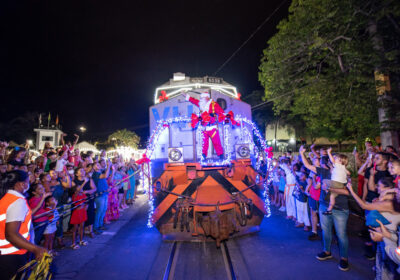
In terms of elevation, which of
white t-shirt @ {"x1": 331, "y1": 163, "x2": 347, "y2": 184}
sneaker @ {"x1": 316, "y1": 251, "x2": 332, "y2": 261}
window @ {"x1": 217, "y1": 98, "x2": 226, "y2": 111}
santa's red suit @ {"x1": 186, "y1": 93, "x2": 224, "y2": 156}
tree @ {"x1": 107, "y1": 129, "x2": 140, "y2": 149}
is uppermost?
tree @ {"x1": 107, "y1": 129, "x2": 140, "y2": 149}

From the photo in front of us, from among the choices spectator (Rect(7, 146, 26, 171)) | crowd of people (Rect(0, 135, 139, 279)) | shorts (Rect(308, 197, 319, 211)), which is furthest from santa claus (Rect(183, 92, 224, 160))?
spectator (Rect(7, 146, 26, 171))

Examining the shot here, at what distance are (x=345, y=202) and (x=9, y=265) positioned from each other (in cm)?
456

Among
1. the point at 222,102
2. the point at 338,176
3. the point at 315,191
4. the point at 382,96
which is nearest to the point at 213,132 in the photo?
the point at 222,102

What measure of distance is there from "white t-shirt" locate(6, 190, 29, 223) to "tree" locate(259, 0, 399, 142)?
33.5ft

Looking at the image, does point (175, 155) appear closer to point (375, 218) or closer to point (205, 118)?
point (205, 118)

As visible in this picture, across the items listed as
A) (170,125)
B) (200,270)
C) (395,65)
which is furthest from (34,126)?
(395,65)

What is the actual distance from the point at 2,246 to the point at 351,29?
11.8 metres

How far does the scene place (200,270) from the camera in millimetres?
3410

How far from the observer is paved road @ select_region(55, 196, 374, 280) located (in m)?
3.28

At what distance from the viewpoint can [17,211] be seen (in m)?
2.16

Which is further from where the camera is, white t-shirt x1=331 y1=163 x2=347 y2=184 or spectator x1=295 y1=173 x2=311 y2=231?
spectator x1=295 y1=173 x2=311 y2=231

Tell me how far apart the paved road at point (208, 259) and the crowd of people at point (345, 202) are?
250 millimetres

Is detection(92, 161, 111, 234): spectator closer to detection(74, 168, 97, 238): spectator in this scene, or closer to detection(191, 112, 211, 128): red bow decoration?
detection(74, 168, 97, 238): spectator

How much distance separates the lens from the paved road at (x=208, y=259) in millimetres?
3281
